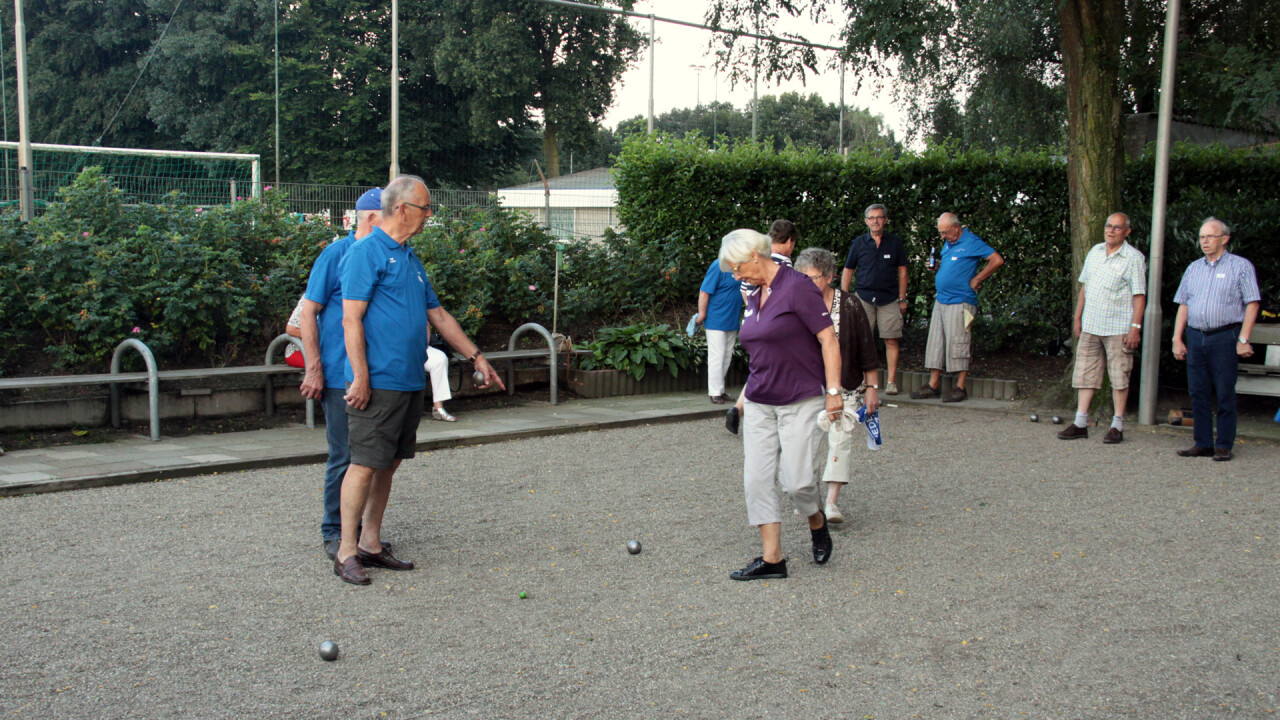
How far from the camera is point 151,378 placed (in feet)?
26.5

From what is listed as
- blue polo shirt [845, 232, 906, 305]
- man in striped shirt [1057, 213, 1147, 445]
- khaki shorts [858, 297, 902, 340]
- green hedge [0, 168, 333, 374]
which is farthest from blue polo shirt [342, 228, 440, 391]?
khaki shorts [858, 297, 902, 340]

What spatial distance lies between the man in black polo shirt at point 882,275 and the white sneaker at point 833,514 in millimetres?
5087

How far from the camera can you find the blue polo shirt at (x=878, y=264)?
11.0 meters

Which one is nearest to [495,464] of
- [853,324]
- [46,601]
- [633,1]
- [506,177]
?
[853,324]

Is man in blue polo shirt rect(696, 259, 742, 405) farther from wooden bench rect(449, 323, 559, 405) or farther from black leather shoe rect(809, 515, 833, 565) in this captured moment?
black leather shoe rect(809, 515, 833, 565)

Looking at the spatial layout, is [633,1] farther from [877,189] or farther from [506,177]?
[506,177]

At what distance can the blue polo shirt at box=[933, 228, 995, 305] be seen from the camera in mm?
10797

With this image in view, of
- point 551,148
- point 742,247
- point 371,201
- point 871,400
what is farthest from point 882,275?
point 551,148

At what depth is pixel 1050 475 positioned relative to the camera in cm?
758

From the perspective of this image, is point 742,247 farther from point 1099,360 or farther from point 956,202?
point 956,202

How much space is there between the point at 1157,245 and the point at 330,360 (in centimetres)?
762

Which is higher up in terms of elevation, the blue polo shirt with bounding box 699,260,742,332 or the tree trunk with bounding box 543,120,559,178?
the tree trunk with bounding box 543,120,559,178

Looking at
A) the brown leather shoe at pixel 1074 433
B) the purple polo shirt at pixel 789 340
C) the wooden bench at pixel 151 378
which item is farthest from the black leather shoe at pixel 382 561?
the brown leather shoe at pixel 1074 433

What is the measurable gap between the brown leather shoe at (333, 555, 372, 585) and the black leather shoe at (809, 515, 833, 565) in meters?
2.23
